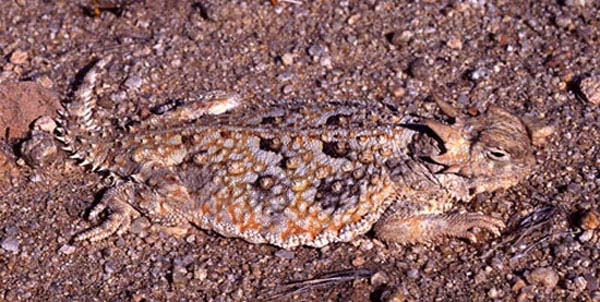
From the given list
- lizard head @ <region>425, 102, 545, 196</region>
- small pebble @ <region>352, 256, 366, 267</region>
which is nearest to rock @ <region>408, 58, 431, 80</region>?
lizard head @ <region>425, 102, 545, 196</region>

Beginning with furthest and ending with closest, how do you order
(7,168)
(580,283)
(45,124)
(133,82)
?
Answer: (133,82), (45,124), (7,168), (580,283)

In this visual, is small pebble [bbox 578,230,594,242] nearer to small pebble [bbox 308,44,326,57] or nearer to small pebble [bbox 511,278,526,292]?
small pebble [bbox 511,278,526,292]

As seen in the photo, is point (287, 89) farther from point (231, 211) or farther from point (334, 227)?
point (334, 227)

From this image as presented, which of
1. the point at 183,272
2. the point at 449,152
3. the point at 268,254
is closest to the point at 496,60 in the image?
the point at 449,152

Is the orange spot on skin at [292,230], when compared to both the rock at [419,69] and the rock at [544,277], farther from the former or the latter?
the rock at [419,69]

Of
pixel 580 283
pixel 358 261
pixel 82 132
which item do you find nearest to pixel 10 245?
pixel 82 132

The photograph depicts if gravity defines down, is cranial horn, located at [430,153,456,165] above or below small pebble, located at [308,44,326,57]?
above

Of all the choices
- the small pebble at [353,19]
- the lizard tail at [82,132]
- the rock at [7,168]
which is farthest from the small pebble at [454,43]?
the rock at [7,168]

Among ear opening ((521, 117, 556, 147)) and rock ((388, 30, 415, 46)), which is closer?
ear opening ((521, 117, 556, 147))
